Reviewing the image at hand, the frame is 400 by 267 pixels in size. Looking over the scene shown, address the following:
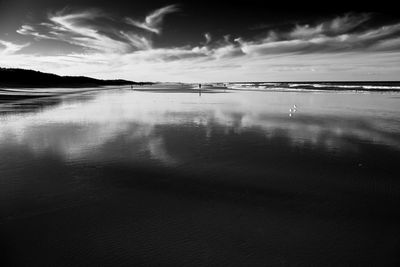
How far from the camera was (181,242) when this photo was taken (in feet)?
14.3

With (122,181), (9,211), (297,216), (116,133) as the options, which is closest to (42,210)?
(9,211)

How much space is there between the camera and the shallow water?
13.5 feet

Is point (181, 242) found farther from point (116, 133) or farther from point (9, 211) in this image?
point (116, 133)

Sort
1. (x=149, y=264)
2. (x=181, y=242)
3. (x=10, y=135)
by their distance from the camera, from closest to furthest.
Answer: (x=149, y=264), (x=181, y=242), (x=10, y=135)

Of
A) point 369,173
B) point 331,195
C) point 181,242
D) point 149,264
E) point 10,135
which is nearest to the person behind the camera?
point 149,264

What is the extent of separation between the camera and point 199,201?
5.79 m

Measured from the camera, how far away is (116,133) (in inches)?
504

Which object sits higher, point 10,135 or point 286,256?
point 10,135

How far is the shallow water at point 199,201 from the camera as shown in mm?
4121

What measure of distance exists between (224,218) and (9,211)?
4.06 metres

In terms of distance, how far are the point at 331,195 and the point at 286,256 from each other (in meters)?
2.68

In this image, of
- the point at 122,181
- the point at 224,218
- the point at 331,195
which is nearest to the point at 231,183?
the point at 224,218

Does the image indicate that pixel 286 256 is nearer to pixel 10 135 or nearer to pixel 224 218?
pixel 224 218

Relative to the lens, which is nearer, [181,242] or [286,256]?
[286,256]
